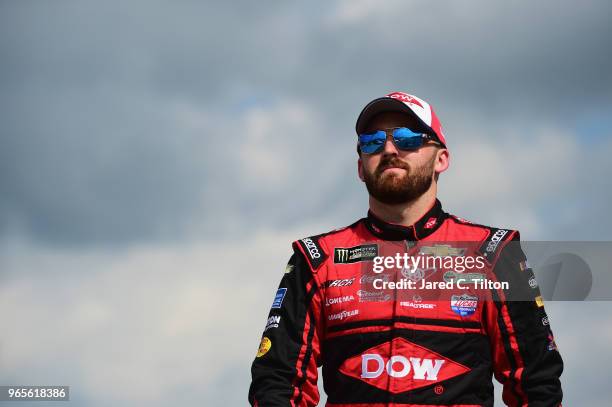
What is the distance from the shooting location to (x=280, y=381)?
6.63 metres

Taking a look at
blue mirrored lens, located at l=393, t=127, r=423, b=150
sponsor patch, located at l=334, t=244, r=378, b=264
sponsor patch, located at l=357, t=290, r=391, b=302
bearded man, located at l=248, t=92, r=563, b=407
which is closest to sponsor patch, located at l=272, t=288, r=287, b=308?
bearded man, located at l=248, t=92, r=563, b=407

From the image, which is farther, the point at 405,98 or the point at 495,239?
the point at 405,98

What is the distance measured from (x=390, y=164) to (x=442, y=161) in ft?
2.20

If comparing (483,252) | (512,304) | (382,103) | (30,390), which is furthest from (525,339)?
(30,390)

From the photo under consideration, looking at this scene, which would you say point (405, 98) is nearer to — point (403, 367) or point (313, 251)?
point (313, 251)

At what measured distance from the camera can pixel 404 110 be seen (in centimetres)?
725

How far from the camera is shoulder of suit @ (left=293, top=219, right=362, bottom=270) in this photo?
700cm

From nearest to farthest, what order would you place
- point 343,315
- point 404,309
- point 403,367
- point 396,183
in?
point 403,367
point 404,309
point 343,315
point 396,183

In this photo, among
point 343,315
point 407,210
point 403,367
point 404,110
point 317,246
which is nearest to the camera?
point 403,367

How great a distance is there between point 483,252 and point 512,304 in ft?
1.74

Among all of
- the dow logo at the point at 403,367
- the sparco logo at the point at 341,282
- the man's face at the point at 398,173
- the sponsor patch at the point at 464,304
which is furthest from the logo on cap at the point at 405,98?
the dow logo at the point at 403,367

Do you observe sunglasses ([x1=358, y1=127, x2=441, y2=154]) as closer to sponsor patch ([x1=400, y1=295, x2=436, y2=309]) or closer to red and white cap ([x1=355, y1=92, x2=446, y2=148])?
red and white cap ([x1=355, y1=92, x2=446, y2=148])

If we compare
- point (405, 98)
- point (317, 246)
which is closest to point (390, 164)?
point (405, 98)

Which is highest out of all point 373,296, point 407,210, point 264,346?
point 407,210
